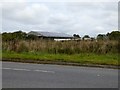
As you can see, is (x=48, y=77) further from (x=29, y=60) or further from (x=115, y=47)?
(x=115, y=47)

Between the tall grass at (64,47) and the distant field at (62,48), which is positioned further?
the tall grass at (64,47)

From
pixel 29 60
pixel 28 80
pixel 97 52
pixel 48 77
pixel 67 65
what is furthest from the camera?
pixel 97 52

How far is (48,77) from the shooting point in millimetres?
11242

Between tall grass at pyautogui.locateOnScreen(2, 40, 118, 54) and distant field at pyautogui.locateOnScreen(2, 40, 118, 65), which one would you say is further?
tall grass at pyautogui.locateOnScreen(2, 40, 118, 54)

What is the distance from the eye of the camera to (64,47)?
22.7 metres

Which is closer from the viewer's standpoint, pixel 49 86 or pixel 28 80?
pixel 49 86

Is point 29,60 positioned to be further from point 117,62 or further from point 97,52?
point 97,52

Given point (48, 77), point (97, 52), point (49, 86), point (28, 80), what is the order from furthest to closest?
point (97, 52), point (48, 77), point (28, 80), point (49, 86)

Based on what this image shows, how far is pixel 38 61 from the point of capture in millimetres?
17328

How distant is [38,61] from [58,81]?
7.07 metres

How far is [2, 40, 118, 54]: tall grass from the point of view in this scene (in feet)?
73.3

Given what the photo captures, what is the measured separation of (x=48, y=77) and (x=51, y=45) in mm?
11971

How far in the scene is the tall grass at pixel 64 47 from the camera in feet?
73.3

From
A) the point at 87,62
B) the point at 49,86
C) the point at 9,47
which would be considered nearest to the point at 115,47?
the point at 87,62
